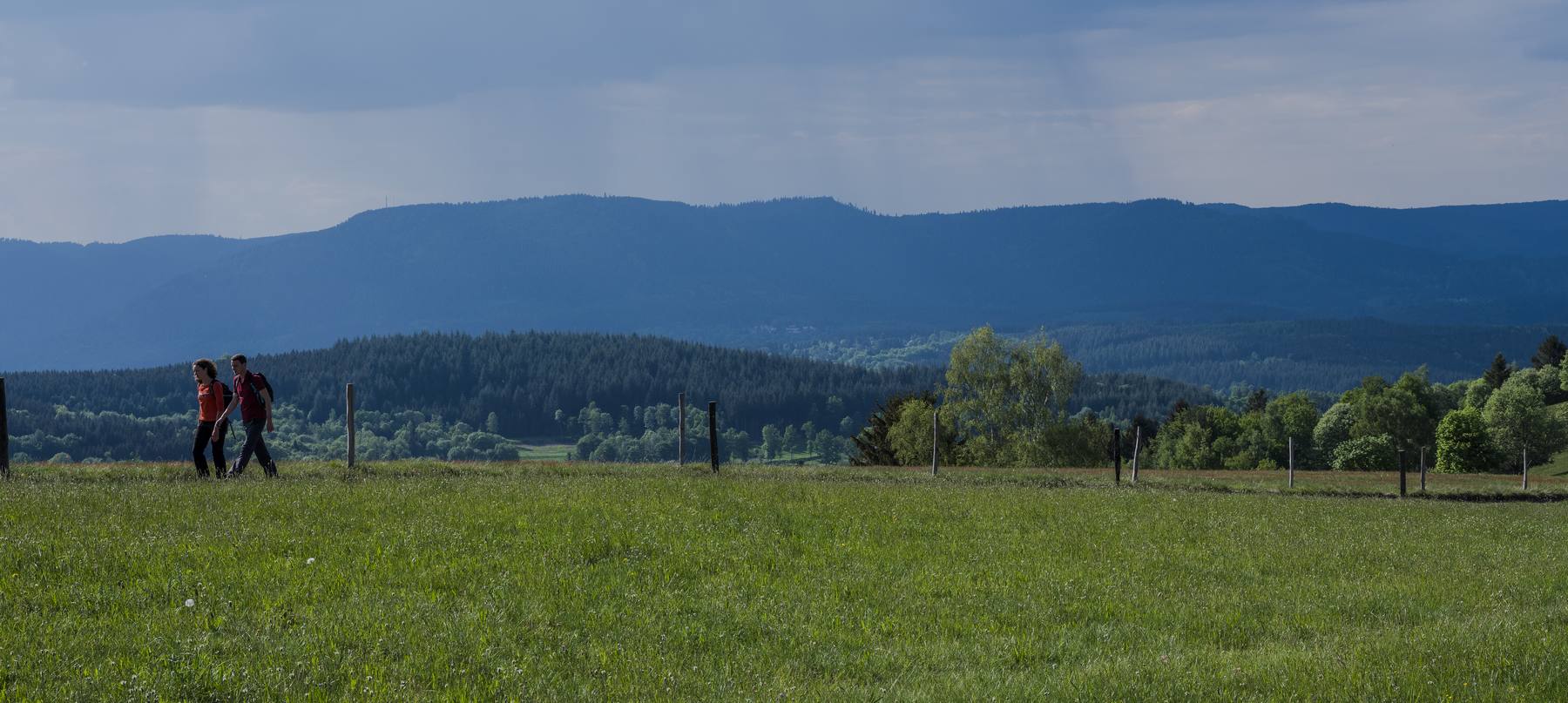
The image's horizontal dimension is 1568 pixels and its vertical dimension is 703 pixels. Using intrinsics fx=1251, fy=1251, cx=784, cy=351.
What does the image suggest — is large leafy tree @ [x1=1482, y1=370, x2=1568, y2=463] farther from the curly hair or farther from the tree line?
the curly hair

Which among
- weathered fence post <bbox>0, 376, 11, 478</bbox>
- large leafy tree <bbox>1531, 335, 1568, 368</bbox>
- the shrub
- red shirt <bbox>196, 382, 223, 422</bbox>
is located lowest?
the shrub

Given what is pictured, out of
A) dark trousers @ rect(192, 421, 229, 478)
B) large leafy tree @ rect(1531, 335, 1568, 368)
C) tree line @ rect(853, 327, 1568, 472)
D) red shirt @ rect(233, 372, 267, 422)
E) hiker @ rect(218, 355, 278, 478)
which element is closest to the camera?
dark trousers @ rect(192, 421, 229, 478)

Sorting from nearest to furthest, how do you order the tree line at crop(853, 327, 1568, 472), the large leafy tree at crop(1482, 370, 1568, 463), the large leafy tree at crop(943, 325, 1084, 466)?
the tree line at crop(853, 327, 1568, 472)
the large leafy tree at crop(943, 325, 1084, 466)
the large leafy tree at crop(1482, 370, 1568, 463)

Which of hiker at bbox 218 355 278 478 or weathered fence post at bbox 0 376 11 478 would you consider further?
weathered fence post at bbox 0 376 11 478

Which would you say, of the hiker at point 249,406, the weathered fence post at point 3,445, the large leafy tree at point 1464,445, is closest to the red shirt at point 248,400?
the hiker at point 249,406

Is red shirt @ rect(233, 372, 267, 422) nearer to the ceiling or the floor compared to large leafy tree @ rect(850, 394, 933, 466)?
nearer to the ceiling

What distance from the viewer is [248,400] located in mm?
24203

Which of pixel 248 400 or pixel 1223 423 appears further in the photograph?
pixel 1223 423

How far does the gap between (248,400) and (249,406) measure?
0.13m

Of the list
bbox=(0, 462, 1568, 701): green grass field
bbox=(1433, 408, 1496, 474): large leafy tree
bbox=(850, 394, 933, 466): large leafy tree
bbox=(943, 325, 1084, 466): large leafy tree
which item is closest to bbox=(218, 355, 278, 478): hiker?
bbox=(0, 462, 1568, 701): green grass field

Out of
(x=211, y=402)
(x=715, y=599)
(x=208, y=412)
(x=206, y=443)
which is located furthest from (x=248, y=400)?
(x=715, y=599)

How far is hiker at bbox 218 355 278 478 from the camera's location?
78.6 feet

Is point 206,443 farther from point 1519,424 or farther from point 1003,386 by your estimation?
point 1519,424

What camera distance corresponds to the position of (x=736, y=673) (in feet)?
37.6
